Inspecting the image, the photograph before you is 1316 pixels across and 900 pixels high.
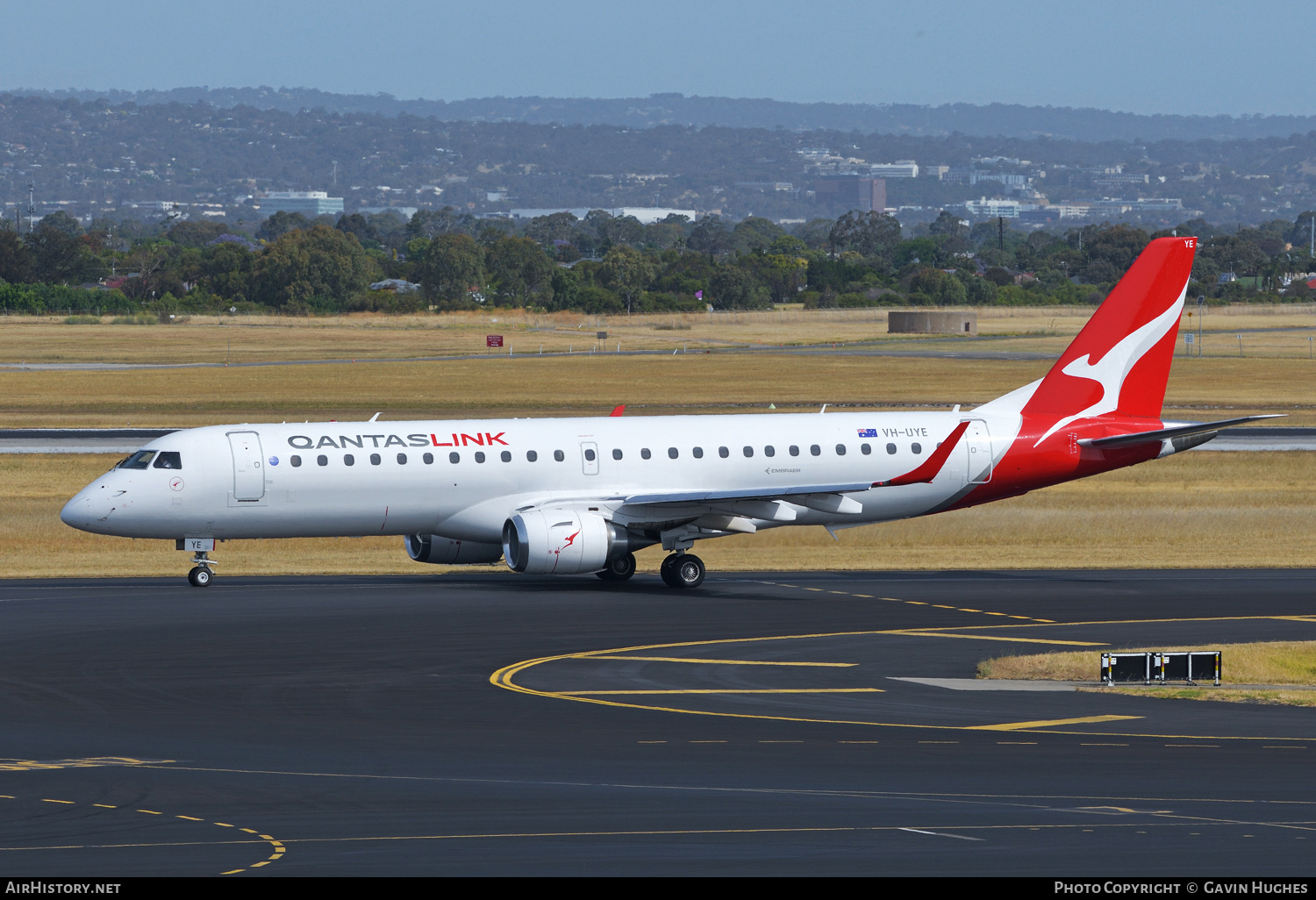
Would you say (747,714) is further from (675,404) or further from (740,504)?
(675,404)

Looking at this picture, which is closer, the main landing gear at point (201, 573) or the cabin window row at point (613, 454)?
the cabin window row at point (613, 454)

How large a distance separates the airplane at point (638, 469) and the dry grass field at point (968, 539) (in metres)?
4.36

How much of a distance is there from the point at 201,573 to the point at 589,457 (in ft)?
32.8

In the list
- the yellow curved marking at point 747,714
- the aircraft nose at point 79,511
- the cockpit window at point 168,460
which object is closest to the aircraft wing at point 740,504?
the yellow curved marking at point 747,714

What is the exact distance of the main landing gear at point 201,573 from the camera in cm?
4269

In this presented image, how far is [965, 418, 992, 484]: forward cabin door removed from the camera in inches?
1806

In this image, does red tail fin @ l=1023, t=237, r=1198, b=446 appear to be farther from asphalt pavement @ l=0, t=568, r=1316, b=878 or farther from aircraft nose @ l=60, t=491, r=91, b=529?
aircraft nose @ l=60, t=491, r=91, b=529

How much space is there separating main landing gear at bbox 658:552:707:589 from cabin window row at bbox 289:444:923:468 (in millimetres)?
2763

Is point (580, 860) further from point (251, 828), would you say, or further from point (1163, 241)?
point (1163, 241)

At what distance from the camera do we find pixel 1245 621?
37.8 m

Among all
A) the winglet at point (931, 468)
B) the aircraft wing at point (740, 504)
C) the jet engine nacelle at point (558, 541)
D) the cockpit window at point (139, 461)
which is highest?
the cockpit window at point (139, 461)

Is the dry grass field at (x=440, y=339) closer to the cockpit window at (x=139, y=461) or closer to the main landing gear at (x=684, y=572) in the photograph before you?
the cockpit window at (x=139, y=461)

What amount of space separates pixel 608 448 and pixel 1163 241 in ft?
53.6

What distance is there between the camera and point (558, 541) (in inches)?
1629
